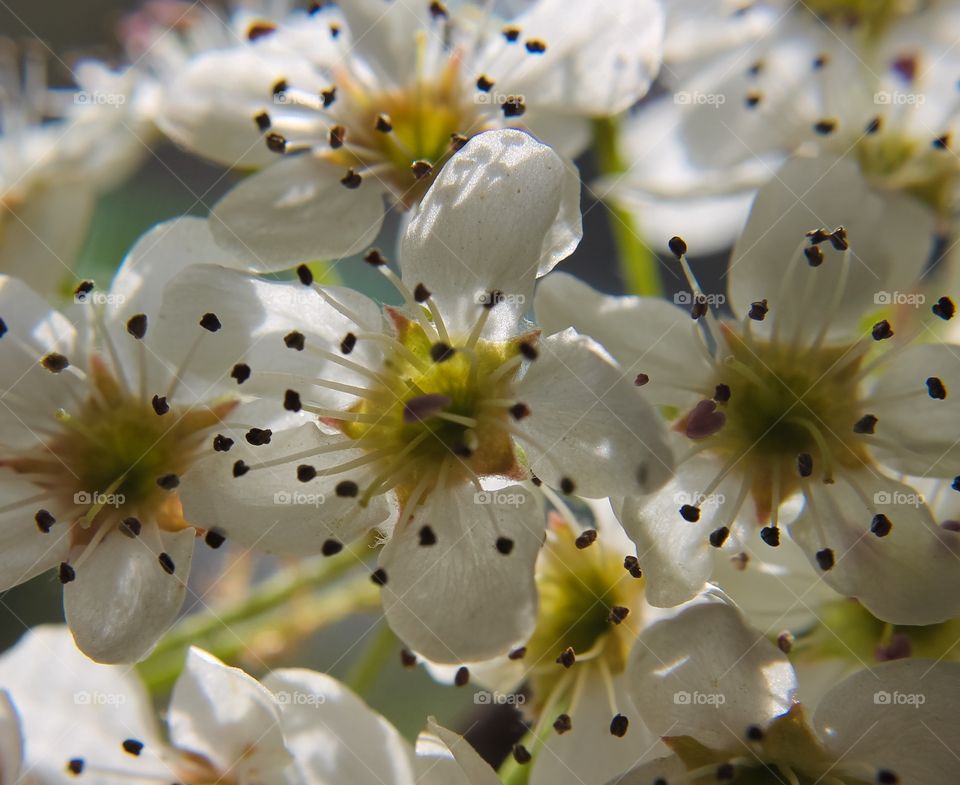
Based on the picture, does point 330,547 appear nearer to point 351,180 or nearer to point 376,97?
point 351,180

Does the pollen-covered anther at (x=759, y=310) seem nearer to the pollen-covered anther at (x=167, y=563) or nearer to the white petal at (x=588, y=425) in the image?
the white petal at (x=588, y=425)

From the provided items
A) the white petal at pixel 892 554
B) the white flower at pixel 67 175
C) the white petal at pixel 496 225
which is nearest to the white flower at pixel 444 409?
the white petal at pixel 496 225

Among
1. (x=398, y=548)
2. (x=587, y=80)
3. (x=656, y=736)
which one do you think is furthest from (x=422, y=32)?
(x=656, y=736)

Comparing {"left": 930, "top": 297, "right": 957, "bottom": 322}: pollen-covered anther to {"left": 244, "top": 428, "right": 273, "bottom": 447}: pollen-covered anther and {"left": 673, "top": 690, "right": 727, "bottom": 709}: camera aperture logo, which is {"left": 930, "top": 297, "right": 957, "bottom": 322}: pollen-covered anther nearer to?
{"left": 673, "top": 690, "right": 727, "bottom": 709}: camera aperture logo

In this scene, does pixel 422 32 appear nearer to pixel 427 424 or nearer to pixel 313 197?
pixel 313 197

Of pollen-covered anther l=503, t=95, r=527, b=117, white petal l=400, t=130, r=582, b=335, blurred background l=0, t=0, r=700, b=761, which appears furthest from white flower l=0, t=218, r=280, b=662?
pollen-covered anther l=503, t=95, r=527, b=117

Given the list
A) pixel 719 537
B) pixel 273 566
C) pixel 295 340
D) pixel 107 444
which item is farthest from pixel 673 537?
pixel 273 566

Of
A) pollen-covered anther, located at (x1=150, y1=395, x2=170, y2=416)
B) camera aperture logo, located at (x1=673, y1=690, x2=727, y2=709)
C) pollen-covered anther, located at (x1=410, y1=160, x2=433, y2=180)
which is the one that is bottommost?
camera aperture logo, located at (x1=673, y1=690, x2=727, y2=709)
